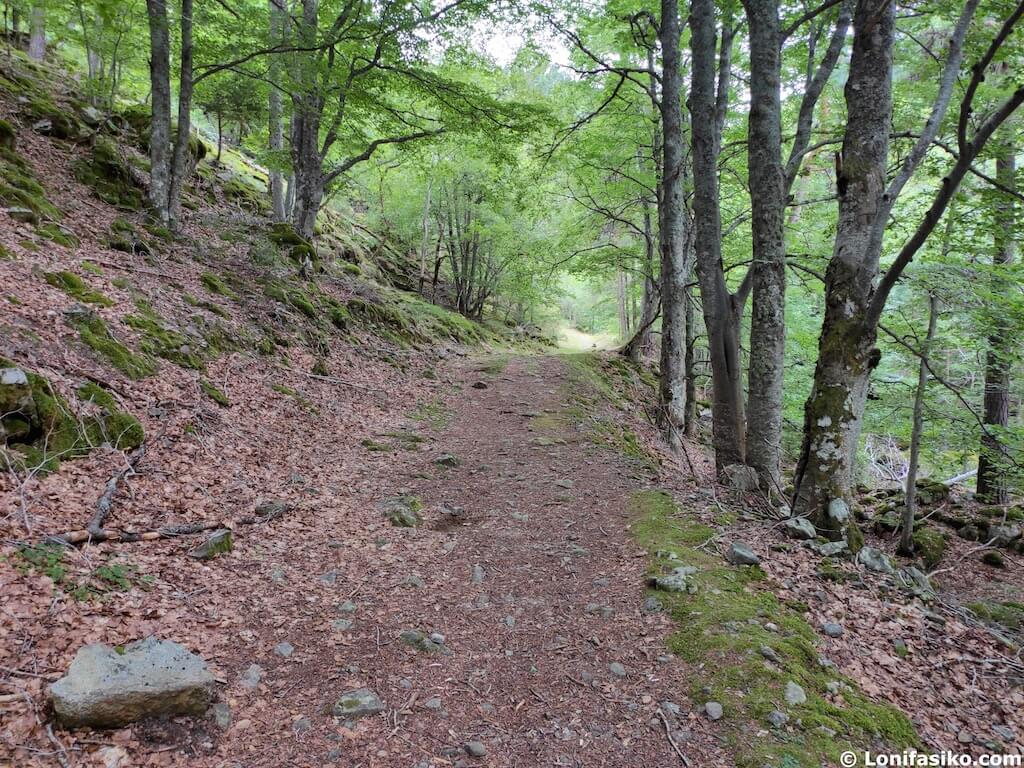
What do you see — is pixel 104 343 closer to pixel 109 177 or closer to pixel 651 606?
pixel 109 177

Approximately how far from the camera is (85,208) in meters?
7.91

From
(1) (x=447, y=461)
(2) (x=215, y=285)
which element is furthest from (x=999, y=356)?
(2) (x=215, y=285)

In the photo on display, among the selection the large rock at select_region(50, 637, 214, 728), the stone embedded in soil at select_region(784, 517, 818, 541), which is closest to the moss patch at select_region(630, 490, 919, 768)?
the stone embedded in soil at select_region(784, 517, 818, 541)

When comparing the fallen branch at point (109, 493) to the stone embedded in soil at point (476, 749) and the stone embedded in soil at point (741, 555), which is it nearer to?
the stone embedded in soil at point (476, 749)

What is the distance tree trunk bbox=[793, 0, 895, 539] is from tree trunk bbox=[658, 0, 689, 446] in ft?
13.0

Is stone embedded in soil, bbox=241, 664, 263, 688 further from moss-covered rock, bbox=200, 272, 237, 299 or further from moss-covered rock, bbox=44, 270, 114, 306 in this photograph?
moss-covered rock, bbox=200, 272, 237, 299

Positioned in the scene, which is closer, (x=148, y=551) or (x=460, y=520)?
(x=148, y=551)

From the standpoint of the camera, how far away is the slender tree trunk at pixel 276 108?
376 inches

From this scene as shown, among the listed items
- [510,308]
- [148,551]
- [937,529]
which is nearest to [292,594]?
[148,551]

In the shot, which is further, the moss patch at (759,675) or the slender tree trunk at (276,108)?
the slender tree trunk at (276,108)

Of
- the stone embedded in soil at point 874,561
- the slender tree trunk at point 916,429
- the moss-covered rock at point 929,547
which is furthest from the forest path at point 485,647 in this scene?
the moss-covered rock at point 929,547

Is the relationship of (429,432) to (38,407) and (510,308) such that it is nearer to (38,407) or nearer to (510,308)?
(38,407)

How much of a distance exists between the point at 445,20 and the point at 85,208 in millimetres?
7285

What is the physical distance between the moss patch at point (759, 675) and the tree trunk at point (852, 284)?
4.49 ft
